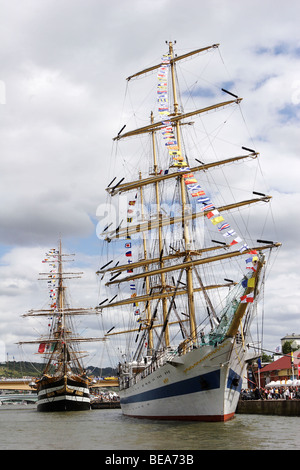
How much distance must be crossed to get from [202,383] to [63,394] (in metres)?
40.9

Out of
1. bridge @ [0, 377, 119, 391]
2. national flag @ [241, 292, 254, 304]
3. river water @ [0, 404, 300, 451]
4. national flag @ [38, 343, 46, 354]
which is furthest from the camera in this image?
bridge @ [0, 377, 119, 391]

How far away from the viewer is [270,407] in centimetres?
4256

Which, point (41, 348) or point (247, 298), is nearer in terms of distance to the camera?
point (247, 298)

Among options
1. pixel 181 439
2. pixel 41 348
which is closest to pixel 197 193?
pixel 181 439

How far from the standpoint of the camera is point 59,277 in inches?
3378

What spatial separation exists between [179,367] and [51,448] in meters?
11.8

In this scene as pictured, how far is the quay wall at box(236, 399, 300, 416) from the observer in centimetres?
3917

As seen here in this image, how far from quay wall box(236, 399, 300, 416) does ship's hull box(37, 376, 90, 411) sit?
93.0ft

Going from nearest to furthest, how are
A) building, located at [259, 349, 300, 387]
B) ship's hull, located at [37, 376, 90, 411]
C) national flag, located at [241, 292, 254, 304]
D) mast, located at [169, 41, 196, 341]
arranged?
national flag, located at [241, 292, 254, 304] < mast, located at [169, 41, 196, 341] < ship's hull, located at [37, 376, 90, 411] < building, located at [259, 349, 300, 387]

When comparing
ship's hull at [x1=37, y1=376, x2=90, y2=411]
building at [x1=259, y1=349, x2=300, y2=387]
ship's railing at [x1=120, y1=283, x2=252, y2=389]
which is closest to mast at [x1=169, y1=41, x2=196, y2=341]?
ship's railing at [x1=120, y1=283, x2=252, y2=389]

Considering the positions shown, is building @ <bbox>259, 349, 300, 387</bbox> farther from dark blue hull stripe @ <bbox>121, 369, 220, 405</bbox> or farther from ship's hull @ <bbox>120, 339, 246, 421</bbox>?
ship's hull @ <bbox>120, 339, 246, 421</bbox>

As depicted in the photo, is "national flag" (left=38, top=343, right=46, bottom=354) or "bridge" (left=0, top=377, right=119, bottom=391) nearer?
"national flag" (left=38, top=343, right=46, bottom=354)

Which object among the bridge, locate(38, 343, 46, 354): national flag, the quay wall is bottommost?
the quay wall

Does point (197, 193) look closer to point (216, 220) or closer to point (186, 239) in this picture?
point (216, 220)
